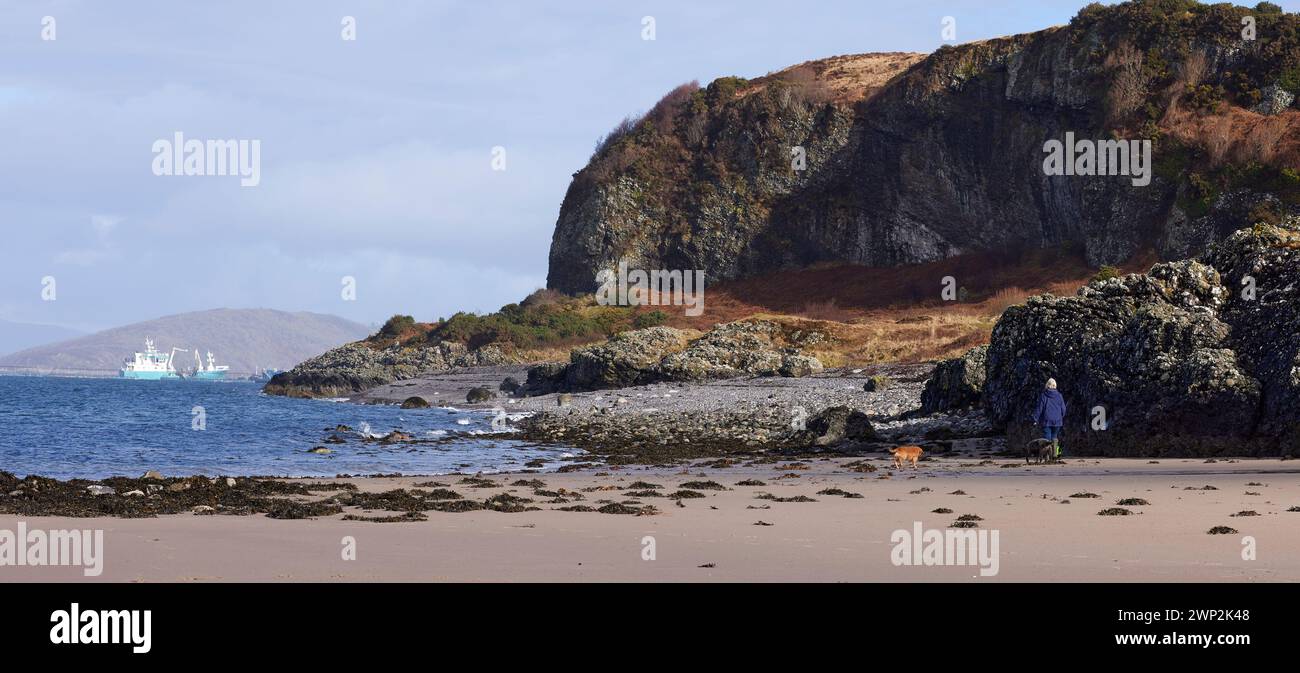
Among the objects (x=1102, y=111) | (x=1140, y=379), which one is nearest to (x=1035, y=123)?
(x=1102, y=111)

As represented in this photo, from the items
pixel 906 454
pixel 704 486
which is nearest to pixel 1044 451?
pixel 906 454

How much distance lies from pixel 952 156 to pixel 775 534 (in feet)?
250

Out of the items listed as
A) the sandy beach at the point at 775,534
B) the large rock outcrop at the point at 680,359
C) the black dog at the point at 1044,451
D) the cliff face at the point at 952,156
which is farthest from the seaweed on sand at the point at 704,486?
the cliff face at the point at 952,156

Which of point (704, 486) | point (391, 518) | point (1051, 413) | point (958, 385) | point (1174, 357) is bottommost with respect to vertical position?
point (704, 486)

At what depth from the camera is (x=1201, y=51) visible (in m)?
71.7

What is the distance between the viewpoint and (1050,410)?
21516 mm

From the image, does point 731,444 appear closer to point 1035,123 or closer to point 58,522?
point 58,522

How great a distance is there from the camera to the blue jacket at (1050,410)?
849 inches

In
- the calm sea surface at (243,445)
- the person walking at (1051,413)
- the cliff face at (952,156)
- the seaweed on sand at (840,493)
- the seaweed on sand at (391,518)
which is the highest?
the cliff face at (952,156)

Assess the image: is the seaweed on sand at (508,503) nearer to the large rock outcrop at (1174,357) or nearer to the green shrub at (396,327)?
the large rock outcrop at (1174,357)

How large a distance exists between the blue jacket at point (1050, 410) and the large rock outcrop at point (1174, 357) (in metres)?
1.84

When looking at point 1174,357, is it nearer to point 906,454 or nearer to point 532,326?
point 906,454
